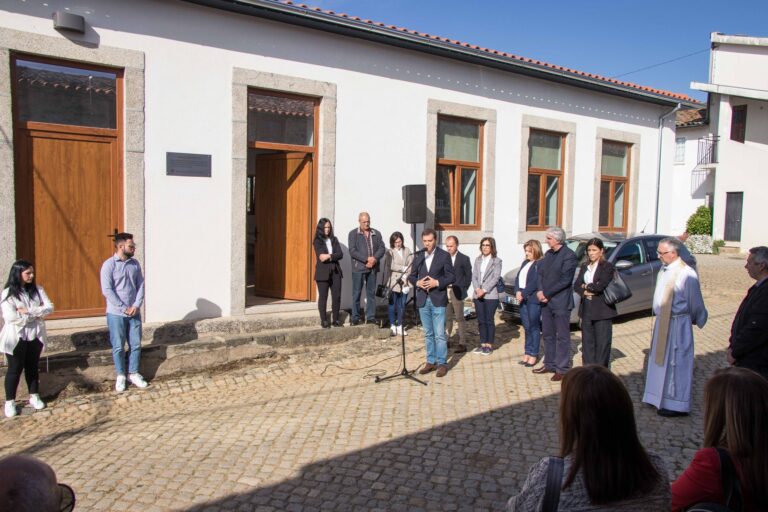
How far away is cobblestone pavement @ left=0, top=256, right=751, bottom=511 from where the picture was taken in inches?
174

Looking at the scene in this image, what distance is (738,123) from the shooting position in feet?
82.2

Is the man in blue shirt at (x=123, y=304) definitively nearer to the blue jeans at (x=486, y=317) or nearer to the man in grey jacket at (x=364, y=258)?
the man in grey jacket at (x=364, y=258)

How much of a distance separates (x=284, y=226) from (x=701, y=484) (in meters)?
8.39

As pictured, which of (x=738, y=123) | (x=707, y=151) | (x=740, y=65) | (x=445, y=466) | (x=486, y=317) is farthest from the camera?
(x=707, y=151)

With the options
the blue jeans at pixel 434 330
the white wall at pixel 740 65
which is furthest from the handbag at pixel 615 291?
the white wall at pixel 740 65

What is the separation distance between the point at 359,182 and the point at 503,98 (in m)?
3.89

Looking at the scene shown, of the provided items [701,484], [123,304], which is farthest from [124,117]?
[701,484]

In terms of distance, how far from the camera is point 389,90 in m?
10.3

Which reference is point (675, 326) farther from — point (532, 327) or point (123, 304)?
point (123, 304)

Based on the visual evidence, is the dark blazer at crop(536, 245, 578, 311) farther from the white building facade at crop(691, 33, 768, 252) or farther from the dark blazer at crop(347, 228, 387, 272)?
the white building facade at crop(691, 33, 768, 252)

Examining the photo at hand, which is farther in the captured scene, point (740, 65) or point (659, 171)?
point (740, 65)

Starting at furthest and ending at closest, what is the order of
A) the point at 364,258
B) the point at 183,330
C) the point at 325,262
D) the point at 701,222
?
the point at 701,222 < the point at 364,258 < the point at 325,262 < the point at 183,330

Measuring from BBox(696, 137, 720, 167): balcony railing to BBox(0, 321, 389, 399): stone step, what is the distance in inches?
881

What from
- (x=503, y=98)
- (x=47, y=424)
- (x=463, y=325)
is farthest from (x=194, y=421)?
(x=503, y=98)
